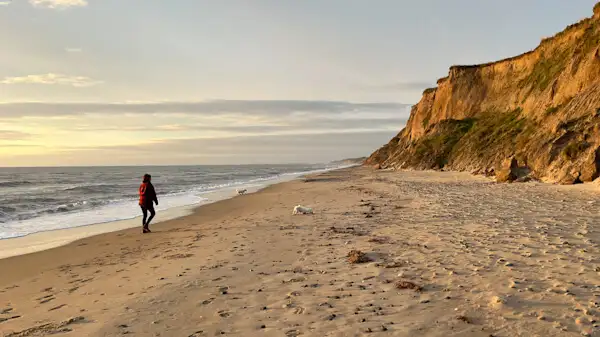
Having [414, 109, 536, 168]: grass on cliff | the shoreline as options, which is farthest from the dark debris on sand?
[414, 109, 536, 168]: grass on cliff

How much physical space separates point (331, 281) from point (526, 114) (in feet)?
129

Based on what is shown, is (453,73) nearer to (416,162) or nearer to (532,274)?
(416,162)

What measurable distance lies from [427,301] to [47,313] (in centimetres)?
553

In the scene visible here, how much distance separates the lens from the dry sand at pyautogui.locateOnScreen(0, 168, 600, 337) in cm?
496

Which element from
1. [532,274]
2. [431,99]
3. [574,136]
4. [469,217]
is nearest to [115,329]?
[532,274]

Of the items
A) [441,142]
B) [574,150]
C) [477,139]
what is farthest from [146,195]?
[441,142]

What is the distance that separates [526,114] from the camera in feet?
128

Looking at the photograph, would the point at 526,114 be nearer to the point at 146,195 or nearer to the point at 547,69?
the point at 547,69

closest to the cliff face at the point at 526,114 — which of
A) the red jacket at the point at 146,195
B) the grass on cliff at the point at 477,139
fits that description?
the grass on cliff at the point at 477,139

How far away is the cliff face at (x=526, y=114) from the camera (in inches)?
878

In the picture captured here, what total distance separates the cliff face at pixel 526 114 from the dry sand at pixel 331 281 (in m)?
11.9

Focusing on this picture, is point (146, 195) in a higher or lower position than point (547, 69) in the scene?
lower

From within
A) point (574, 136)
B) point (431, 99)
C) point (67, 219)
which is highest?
point (431, 99)

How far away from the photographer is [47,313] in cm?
604
